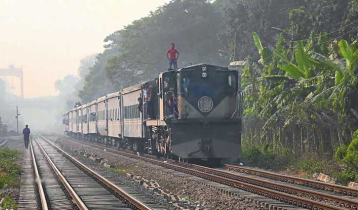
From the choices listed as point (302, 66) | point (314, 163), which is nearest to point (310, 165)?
point (314, 163)

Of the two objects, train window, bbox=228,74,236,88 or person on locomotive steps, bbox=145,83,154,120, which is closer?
train window, bbox=228,74,236,88

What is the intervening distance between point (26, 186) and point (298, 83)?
9406mm

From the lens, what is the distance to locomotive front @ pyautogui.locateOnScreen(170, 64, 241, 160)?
1977 cm

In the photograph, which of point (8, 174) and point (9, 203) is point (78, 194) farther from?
point (8, 174)

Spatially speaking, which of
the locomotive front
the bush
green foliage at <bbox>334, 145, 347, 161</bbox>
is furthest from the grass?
the bush

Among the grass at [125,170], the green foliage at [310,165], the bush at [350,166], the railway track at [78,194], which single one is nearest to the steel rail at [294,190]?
the bush at [350,166]

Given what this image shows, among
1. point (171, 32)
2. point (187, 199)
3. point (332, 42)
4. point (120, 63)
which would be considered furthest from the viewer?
point (120, 63)

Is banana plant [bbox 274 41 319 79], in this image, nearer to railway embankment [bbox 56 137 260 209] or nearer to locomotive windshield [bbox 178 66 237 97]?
locomotive windshield [bbox 178 66 237 97]

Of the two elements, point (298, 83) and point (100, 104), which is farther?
point (100, 104)

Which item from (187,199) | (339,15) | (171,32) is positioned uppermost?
(171,32)

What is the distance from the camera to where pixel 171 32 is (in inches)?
2234

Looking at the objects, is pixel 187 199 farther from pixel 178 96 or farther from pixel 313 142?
pixel 313 142

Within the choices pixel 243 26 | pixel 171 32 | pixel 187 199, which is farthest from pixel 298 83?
pixel 171 32

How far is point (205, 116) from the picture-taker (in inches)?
786
